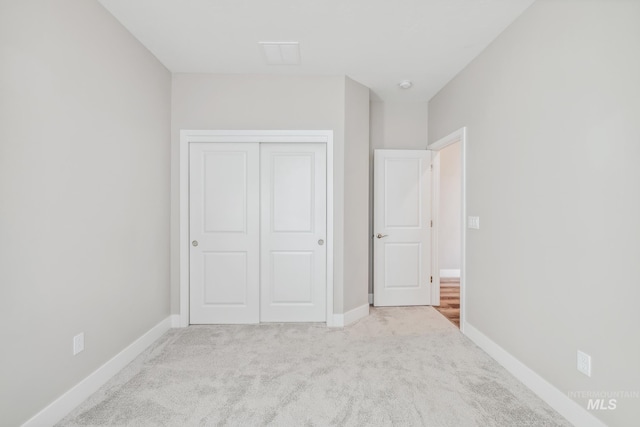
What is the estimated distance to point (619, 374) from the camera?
1.55 metres

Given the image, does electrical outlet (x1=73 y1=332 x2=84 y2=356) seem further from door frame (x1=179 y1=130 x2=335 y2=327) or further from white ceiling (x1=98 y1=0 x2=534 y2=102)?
white ceiling (x1=98 y1=0 x2=534 y2=102)

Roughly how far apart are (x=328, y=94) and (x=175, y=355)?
9.31ft

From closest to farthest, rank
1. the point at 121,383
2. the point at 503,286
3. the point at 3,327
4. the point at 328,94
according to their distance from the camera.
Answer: the point at 3,327 → the point at 121,383 → the point at 503,286 → the point at 328,94

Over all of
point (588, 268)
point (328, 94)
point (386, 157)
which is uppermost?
point (328, 94)

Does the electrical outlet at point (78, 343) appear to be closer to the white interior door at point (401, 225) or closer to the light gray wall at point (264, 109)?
the light gray wall at point (264, 109)

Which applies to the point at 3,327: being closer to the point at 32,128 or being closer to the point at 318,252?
the point at 32,128

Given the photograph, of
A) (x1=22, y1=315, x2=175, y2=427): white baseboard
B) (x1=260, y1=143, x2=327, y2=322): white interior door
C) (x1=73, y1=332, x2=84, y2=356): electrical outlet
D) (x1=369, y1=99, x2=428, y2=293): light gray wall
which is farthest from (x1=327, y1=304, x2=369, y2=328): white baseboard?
(x1=73, y1=332, x2=84, y2=356): electrical outlet

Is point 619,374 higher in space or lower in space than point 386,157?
lower

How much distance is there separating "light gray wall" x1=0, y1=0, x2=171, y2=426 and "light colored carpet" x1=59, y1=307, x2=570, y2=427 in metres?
0.37

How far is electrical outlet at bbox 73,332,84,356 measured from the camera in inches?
77.4

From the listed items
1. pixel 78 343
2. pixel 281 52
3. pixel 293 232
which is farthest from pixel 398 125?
pixel 78 343

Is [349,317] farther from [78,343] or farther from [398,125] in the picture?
[398,125]

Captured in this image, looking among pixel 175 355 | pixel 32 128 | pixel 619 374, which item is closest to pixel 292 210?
pixel 175 355

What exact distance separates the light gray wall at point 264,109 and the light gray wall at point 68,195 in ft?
1.37
